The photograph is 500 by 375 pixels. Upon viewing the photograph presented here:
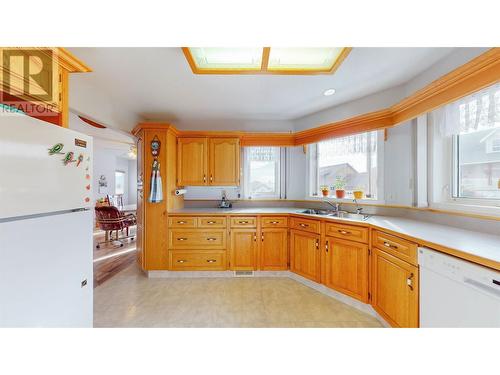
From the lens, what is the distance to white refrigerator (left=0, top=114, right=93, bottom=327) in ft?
2.48

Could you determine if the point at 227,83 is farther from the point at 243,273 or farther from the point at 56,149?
the point at 243,273

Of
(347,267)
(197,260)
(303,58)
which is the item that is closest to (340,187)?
(347,267)

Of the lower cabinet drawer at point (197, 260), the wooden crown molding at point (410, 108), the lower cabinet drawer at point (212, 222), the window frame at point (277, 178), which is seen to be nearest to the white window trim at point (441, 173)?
the wooden crown molding at point (410, 108)

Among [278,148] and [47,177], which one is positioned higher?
[278,148]

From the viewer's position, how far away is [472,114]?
149 centimetres

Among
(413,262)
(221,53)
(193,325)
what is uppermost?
(221,53)

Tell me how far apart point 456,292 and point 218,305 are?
1885mm

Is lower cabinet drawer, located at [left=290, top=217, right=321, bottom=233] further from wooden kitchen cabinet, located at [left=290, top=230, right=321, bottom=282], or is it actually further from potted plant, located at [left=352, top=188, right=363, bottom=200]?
potted plant, located at [left=352, top=188, right=363, bottom=200]

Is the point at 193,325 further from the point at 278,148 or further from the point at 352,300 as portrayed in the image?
the point at 278,148

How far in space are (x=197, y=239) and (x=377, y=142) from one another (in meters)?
2.70

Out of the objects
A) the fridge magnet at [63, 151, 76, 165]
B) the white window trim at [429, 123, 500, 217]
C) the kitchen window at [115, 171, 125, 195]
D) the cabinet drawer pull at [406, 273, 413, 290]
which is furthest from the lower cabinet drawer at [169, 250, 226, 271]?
the kitchen window at [115, 171, 125, 195]

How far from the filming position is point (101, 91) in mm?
2250

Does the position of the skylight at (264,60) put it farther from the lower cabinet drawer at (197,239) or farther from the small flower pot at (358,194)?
the lower cabinet drawer at (197,239)
